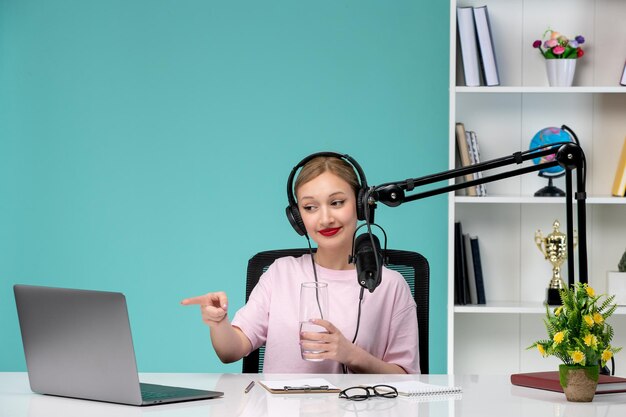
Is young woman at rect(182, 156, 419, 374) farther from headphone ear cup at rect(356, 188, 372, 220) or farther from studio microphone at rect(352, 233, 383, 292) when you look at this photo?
studio microphone at rect(352, 233, 383, 292)

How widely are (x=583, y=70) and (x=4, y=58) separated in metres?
2.44

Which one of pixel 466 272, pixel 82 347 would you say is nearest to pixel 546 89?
pixel 466 272

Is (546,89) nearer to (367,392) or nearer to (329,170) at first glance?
(329,170)

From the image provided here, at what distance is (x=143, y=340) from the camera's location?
363 cm

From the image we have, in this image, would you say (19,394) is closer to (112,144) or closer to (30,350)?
(30,350)

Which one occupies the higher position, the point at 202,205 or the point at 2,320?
the point at 202,205

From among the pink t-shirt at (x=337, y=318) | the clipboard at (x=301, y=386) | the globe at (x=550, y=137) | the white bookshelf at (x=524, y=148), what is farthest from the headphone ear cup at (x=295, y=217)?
the globe at (x=550, y=137)

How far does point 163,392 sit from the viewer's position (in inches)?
65.7

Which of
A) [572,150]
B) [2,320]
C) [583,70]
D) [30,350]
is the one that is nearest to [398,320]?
[572,150]

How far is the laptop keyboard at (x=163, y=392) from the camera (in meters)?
1.62

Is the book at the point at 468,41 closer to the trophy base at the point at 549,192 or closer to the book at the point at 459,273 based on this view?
the trophy base at the point at 549,192

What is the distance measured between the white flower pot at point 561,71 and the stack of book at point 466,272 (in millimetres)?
645

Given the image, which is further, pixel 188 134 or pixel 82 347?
pixel 188 134

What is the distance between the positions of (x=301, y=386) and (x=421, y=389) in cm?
24
